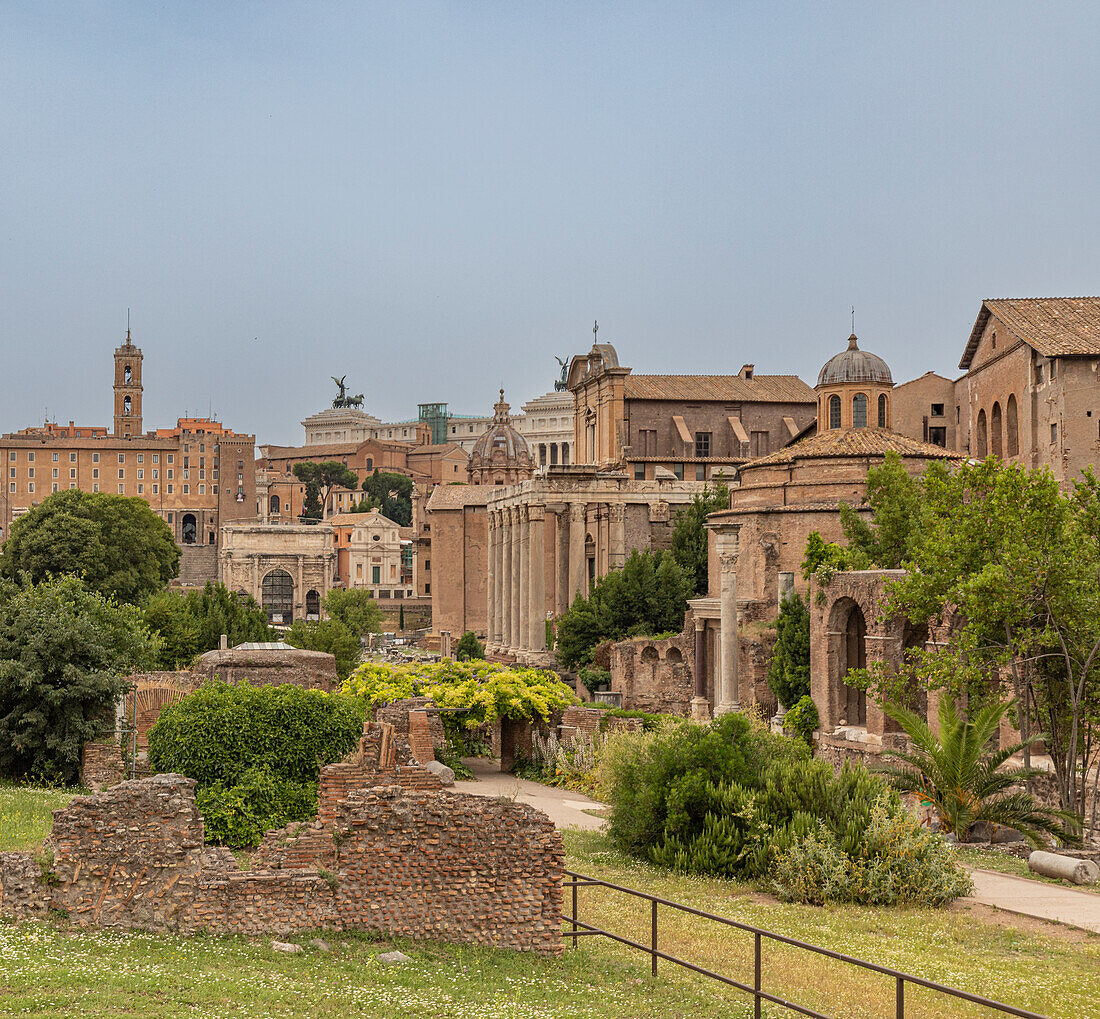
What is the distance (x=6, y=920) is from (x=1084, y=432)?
1358 inches

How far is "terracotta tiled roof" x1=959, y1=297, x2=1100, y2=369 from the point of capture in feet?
130

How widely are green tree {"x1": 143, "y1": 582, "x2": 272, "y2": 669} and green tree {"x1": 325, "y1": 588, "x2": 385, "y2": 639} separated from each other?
28.4 m

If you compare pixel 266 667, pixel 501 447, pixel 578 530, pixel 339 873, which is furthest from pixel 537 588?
pixel 339 873

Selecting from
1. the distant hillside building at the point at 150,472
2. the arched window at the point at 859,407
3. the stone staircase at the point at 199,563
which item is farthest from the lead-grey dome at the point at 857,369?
the distant hillside building at the point at 150,472

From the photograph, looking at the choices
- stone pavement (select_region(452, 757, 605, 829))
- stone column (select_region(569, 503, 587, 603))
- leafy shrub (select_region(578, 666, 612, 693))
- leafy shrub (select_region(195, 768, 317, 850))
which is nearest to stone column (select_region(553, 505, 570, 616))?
stone column (select_region(569, 503, 587, 603))

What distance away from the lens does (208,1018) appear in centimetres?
941

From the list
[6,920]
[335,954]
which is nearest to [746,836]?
[335,954]

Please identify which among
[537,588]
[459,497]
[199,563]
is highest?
[459,497]

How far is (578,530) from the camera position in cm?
6019

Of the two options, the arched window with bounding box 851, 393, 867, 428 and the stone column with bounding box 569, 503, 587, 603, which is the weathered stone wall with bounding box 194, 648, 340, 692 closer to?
the arched window with bounding box 851, 393, 867, 428

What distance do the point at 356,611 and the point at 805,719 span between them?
5578 centimetres

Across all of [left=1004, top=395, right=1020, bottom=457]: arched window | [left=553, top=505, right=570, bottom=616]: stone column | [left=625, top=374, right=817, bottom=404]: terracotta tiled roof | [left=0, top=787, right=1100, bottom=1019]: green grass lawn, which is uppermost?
[left=625, top=374, right=817, bottom=404]: terracotta tiled roof

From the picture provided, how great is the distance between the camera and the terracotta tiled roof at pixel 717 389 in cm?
6775

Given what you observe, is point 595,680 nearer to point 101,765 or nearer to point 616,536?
point 616,536
